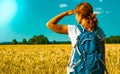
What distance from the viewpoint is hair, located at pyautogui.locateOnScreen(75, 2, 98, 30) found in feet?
17.2

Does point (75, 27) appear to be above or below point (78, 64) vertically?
above

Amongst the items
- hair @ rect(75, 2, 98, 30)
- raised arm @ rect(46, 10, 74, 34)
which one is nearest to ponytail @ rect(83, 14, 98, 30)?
hair @ rect(75, 2, 98, 30)

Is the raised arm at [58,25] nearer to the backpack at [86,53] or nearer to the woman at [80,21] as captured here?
the woman at [80,21]

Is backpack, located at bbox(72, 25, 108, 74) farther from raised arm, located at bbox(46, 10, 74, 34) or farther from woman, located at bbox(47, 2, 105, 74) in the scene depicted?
raised arm, located at bbox(46, 10, 74, 34)

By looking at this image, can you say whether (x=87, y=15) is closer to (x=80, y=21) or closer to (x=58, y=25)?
(x=80, y=21)

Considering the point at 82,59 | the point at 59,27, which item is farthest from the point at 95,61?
the point at 59,27

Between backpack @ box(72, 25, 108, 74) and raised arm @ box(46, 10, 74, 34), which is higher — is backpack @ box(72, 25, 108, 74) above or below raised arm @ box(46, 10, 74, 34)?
below

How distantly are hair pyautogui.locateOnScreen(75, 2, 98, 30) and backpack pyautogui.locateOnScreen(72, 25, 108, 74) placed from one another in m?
0.08

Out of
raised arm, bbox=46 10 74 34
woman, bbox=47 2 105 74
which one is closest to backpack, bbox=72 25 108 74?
woman, bbox=47 2 105 74

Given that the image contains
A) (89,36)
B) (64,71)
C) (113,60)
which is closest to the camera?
(89,36)

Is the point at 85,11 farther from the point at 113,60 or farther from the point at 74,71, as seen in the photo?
the point at 113,60

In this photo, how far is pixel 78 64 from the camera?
5.27 metres

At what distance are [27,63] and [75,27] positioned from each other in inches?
232

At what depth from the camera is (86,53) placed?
5250 mm
